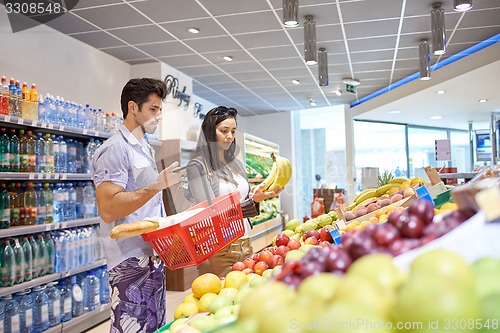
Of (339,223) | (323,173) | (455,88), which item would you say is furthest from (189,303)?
(323,173)

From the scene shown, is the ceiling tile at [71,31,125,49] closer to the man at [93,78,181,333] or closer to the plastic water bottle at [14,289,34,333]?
the plastic water bottle at [14,289,34,333]

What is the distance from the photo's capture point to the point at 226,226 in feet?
7.52

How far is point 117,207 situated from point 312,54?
3343 millimetres

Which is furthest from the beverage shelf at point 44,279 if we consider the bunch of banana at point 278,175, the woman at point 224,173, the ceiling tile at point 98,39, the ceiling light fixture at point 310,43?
the ceiling light fixture at point 310,43

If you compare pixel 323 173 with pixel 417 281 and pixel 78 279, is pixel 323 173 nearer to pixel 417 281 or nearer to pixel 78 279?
pixel 78 279

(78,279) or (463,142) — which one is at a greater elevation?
(463,142)

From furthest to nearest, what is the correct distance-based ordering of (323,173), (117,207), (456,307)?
(323,173)
(117,207)
(456,307)

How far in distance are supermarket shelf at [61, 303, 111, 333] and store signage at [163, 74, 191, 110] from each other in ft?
11.8

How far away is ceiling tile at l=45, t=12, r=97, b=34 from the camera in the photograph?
5.01 meters

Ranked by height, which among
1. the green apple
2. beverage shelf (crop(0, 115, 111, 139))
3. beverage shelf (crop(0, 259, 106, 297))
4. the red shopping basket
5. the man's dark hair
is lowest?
beverage shelf (crop(0, 259, 106, 297))

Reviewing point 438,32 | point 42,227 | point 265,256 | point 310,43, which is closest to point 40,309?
point 42,227

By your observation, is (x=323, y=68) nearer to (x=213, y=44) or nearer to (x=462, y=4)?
(x=213, y=44)

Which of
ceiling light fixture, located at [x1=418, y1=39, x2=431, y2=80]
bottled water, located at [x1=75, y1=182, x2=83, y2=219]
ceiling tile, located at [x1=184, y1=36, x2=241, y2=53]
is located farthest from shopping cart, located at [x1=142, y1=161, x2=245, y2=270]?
ceiling light fixture, located at [x1=418, y1=39, x2=431, y2=80]

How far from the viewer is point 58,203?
14.2 ft
